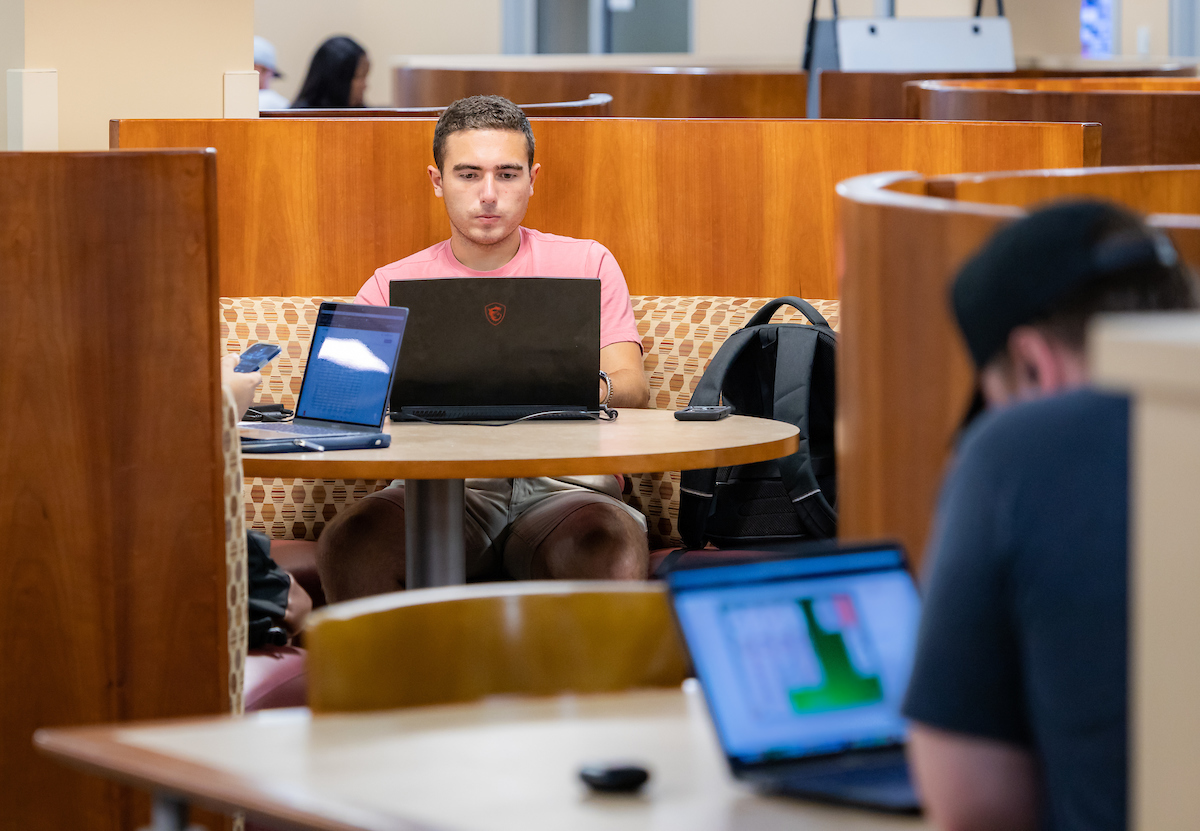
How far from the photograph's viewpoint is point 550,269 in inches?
130

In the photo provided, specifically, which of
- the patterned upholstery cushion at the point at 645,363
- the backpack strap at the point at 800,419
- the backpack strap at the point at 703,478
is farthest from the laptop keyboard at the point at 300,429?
the backpack strap at the point at 800,419

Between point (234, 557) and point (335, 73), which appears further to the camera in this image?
point (335, 73)

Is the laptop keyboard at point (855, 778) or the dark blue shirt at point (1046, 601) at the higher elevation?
the dark blue shirt at point (1046, 601)

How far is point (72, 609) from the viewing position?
6.77 feet

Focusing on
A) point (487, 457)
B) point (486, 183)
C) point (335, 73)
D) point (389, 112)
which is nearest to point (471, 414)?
point (487, 457)

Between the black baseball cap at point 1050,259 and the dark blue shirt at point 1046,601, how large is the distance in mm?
83

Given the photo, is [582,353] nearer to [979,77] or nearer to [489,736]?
[489,736]

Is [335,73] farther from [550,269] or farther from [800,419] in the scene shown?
[800,419]

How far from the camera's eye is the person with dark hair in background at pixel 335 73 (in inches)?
295

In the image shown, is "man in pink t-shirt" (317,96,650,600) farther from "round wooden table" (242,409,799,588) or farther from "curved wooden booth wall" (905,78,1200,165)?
"curved wooden booth wall" (905,78,1200,165)

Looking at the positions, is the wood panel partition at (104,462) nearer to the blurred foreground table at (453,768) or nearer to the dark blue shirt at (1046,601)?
the blurred foreground table at (453,768)

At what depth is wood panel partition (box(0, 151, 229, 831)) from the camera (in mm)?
2016

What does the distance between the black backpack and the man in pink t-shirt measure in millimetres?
196

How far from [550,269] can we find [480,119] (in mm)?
366
